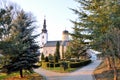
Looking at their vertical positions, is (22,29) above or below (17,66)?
above

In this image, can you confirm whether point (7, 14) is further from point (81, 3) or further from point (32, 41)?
point (81, 3)

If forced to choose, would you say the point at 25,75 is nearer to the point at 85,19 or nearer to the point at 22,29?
the point at 22,29

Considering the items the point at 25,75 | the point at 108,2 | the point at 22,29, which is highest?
the point at 108,2

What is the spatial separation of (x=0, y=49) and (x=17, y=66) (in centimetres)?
277

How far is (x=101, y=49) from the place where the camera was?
24.9 meters

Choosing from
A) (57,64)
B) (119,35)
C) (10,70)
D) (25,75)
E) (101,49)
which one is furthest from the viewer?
(57,64)

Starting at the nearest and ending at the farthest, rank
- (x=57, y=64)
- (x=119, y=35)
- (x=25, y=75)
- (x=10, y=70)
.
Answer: (x=119, y=35) → (x=10, y=70) → (x=25, y=75) → (x=57, y=64)

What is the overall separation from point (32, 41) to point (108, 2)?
374 inches

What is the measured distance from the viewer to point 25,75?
33094 millimetres

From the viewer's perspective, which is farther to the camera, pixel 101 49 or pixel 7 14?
pixel 7 14

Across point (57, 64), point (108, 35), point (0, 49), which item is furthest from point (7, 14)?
point (57, 64)

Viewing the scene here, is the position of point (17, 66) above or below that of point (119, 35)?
below

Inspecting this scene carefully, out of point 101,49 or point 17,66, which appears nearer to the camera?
point 101,49

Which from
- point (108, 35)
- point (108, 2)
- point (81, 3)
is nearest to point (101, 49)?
point (108, 35)
